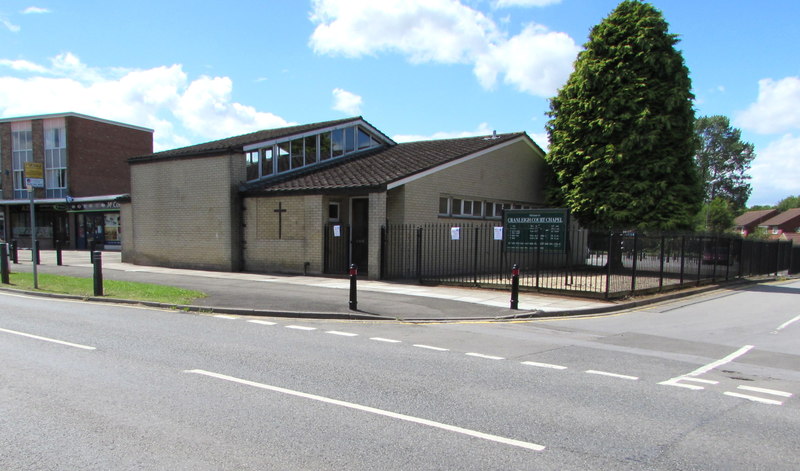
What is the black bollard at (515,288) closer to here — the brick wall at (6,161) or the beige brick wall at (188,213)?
the beige brick wall at (188,213)

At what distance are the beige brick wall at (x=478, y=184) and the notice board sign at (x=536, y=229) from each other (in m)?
3.65

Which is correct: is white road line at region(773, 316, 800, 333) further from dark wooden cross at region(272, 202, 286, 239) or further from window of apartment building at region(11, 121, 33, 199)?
window of apartment building at region(11, 121, 33, 199)

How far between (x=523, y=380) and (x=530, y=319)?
5.05 metres

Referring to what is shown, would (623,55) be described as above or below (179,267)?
above

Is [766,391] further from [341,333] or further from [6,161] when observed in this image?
[6,161]

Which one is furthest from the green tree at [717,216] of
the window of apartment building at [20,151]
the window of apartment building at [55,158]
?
the window of apartment building at [20,151]

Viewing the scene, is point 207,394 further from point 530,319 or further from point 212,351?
point 530,319

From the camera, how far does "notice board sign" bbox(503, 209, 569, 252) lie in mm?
14648

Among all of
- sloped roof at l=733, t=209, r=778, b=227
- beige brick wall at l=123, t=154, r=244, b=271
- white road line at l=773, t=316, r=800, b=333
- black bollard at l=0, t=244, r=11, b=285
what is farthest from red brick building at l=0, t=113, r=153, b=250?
sloped roof at l=733, t=209, r=778, b=227

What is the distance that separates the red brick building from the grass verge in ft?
75.3

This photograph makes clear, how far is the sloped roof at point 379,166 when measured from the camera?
706 inches

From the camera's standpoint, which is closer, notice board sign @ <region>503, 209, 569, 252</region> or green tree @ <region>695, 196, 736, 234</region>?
notice board sign @ <region>503, 209, 569, 252</region>

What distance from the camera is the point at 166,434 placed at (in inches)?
168

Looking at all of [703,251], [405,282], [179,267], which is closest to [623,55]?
[703,251]
